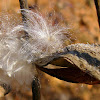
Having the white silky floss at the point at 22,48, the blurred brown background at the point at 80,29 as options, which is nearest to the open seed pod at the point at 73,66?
the white silky floss at the point at 22,48

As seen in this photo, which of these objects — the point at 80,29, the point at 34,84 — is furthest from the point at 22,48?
the point at 80,29

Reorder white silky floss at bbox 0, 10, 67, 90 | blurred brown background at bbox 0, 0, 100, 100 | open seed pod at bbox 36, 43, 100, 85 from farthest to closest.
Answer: blurred brown background at bbox 0, 0, 100, 100, white silky floss at bbox 0, 10, 67, 90, open seed pod at bbox 36, 43, 100, 85

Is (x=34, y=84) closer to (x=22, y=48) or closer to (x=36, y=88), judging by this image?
(x=36, y=88)

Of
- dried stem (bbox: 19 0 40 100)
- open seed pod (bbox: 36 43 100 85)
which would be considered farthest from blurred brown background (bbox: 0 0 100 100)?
open seed pod (bbox: 36 43 100 85)

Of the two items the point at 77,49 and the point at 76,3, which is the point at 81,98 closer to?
the point at 76,3

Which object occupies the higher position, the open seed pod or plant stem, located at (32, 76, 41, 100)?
the open seed pod

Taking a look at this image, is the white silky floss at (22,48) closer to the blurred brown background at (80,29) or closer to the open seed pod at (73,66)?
the open seed pod at (73,66)

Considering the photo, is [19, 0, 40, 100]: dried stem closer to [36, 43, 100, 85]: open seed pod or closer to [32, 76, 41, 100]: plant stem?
[32, 76, 41, 100]: plant stem
